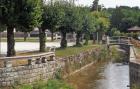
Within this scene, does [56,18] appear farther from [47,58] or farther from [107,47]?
[107,47]

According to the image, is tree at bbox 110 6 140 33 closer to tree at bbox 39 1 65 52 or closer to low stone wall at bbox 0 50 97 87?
tree at bbox 39 1 65 52

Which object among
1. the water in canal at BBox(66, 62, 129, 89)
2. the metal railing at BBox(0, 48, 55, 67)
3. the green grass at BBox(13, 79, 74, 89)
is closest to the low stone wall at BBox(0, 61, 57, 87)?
the metal railing at BBox(0, 48, 55, 67)

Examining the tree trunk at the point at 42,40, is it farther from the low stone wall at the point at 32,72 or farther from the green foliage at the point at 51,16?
the low stone wall at the point at 32,72

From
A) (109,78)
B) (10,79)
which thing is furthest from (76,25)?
(10,79)

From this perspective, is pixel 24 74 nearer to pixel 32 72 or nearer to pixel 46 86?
pixel 32 72

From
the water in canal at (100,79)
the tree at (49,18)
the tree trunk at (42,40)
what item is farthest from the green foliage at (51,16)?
the water in canal at (100,79)

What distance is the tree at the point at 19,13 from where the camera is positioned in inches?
1208

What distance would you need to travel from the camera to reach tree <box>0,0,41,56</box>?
30.7 metres

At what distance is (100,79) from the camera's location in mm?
41844

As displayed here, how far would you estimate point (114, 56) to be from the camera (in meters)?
71.1

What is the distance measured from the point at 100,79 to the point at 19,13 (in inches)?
512

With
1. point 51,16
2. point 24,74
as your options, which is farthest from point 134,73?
point 51,16

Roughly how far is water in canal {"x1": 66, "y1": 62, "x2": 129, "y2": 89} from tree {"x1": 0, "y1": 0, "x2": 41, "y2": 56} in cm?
563

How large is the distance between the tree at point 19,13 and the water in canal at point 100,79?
18.5 feet
